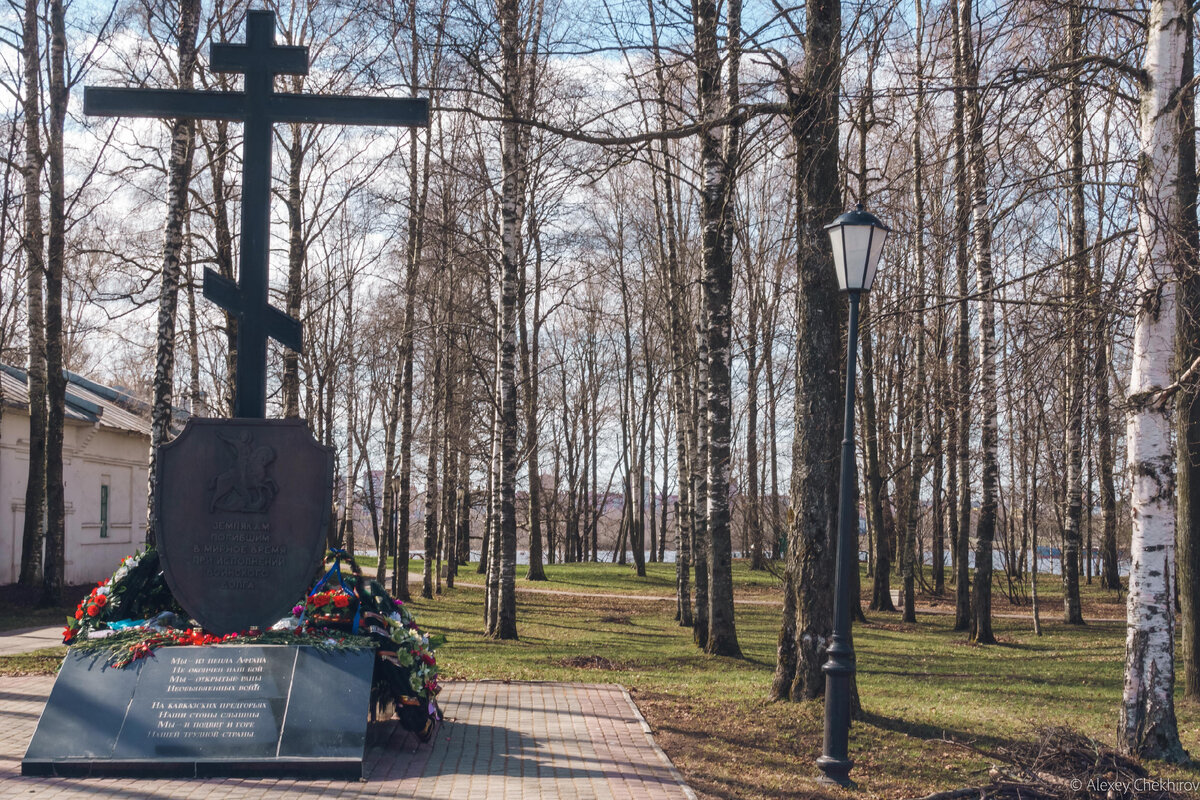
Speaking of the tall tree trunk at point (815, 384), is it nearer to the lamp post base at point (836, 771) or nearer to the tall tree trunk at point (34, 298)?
the lamp post base at point (836, 771)

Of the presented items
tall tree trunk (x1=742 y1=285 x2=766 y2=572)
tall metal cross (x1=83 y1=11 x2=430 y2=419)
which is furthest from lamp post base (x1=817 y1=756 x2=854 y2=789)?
tall tree trunk (x1=742 y1=285 x2=766 y2=572)

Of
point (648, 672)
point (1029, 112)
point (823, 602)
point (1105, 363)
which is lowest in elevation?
point (648, 672)

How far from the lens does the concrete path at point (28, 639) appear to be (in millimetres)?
13539

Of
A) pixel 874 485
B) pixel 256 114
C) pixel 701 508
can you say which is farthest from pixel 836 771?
pixel 874 485

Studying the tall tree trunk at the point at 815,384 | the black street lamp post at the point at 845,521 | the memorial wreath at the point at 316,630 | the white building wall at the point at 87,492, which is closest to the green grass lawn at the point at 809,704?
the black street lamp post at the point at 845,521

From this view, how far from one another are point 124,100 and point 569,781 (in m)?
6.14

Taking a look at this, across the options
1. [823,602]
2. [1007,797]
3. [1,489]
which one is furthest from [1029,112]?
[1,489]

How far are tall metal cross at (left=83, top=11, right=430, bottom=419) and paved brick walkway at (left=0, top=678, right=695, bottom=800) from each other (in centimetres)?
272

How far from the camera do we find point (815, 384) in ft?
29.8

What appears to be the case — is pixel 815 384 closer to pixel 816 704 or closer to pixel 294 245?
pixel 816 704

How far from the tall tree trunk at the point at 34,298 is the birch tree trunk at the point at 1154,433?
1849 cm

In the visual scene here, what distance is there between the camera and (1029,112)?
832cm

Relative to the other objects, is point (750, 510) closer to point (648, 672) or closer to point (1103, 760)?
point (648, 672)

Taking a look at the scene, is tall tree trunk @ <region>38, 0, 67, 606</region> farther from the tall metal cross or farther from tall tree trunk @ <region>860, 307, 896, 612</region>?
tall tree trunk @ <region>860, 307, 896, 612</region>
